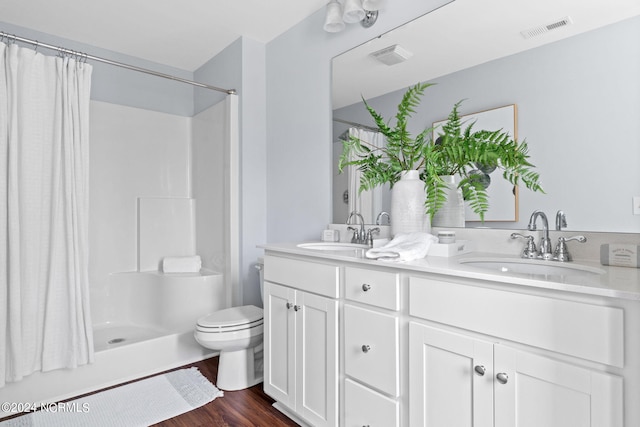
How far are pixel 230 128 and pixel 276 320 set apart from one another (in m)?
1.51

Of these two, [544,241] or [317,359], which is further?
[317,359]

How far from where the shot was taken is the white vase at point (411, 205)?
1627 mm

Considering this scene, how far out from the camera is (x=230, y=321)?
2.09m

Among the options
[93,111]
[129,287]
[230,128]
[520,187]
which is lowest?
[129,287]

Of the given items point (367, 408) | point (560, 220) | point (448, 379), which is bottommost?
point (367, 408)

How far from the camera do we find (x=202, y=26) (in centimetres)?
253

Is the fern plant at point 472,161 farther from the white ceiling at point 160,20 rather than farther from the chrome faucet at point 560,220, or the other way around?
the white ceiling at point 160,20

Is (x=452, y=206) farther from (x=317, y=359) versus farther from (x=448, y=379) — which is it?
(x=317, y=359)

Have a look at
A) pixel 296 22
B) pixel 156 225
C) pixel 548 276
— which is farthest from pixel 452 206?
pixel 156 225

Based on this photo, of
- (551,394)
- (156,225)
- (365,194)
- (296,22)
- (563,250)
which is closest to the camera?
(551,394)

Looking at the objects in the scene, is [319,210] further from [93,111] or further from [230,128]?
[93,111]

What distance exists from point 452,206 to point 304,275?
0.74 meters

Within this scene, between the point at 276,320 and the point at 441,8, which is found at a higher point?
the point at 441,8

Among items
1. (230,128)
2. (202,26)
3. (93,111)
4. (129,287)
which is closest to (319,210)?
(230,128)
